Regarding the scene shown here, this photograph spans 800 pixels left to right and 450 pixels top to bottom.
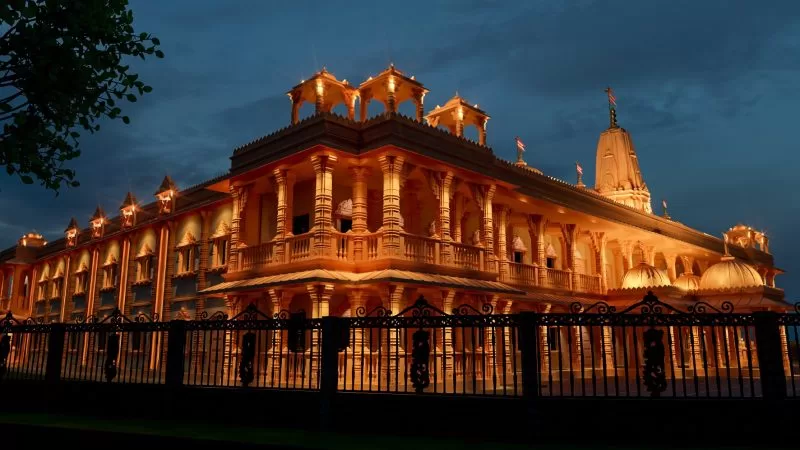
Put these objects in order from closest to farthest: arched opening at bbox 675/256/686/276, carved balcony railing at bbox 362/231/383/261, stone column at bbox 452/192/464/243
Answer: carved balcony railing at bbox 362/231/383/261, stone column at bbox 452/192/464/243, arched opening at bbox 675/256/686/276

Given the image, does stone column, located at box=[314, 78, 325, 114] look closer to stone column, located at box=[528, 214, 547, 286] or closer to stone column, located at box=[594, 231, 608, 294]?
stone column, located at box=[528, 214, 547, 286]

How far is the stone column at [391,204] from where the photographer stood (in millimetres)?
16766

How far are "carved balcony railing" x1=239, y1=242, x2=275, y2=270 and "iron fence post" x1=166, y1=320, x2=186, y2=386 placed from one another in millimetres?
7556

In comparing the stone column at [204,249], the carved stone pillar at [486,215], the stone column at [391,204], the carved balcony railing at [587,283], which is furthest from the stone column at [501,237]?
the stone column at [204,249]

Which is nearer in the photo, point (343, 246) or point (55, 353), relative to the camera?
point (55, 353)

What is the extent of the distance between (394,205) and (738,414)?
10756mm

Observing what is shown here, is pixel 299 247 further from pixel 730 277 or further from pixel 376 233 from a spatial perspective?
pixel 730 277

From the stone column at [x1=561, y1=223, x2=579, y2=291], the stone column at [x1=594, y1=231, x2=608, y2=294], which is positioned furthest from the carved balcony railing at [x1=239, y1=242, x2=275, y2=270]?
the stone column at [x1=594, y1=231, x2=608, y2=294]

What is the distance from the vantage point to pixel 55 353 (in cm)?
1190

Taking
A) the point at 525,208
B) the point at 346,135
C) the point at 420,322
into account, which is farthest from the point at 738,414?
the point at 525,208

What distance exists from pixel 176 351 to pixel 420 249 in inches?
333

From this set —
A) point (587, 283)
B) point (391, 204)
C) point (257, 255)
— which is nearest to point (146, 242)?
point (257, 255)

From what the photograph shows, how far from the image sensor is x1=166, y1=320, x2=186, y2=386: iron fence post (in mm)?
10320

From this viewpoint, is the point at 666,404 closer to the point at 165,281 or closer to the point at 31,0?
the point at 31,0
